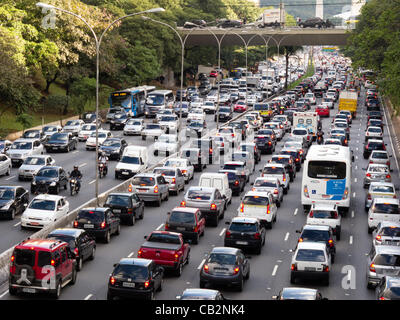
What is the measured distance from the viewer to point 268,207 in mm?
35406

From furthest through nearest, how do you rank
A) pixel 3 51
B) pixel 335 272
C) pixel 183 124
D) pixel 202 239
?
pixel 183 124 < pixel 3 51 < pixel 202 239 < pixel 335 272

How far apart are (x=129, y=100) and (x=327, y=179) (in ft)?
141

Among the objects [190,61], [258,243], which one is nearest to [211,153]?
[258,243]

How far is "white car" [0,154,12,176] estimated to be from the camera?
4621 centimetres

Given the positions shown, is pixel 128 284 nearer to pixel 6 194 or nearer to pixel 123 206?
pixel 123 206

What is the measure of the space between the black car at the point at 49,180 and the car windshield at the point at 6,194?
15.8ft

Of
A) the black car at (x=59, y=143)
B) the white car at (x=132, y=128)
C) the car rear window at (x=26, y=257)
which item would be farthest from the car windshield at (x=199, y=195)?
the white car at (x=132, y=128)

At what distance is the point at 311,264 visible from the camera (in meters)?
26.6

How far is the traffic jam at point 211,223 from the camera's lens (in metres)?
24.5

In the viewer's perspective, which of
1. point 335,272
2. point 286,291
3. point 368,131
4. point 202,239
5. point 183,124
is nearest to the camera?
point 286,291

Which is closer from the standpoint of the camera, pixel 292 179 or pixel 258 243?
pixel 258 243

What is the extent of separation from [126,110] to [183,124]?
6.56 m

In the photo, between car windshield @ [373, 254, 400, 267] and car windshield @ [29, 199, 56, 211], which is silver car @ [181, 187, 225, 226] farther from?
car windshield @ [373, 254, 400, 267]
